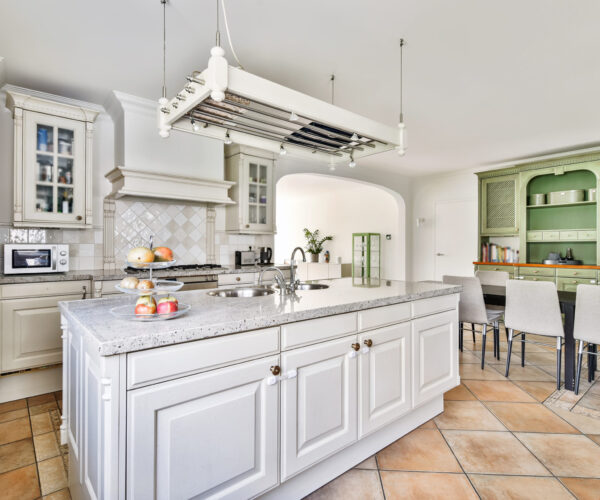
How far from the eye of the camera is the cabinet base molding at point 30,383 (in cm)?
277

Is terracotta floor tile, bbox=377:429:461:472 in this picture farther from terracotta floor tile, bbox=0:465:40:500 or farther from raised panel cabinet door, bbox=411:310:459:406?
terracotta floor tile, bbox=0:465:40:500

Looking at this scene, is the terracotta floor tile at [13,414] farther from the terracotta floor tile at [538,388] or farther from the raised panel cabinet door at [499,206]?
the raised panel cabinet door at [499,206]

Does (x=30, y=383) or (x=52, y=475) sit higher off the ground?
(x=30, y=383)

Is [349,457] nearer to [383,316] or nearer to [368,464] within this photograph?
[368,464]

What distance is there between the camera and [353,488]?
5.73 ft

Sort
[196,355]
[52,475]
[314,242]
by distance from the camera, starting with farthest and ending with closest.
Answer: [314,242]
[52,475]
[196,355]

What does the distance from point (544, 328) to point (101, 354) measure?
3.23 meters

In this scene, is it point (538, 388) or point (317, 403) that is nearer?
point (317, 403)

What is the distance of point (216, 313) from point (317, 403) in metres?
0.62

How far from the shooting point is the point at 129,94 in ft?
10.9

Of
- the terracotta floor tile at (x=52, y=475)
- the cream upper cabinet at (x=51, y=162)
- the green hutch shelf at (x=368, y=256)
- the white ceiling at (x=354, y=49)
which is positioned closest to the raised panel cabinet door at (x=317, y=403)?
A: the terracotta floor tile at (x=52, y=475)

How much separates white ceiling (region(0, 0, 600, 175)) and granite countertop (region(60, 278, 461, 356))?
5.41 feet

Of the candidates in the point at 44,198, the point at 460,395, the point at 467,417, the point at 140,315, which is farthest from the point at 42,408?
the point at 460,395

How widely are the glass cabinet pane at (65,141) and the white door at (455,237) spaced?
5.83 m
